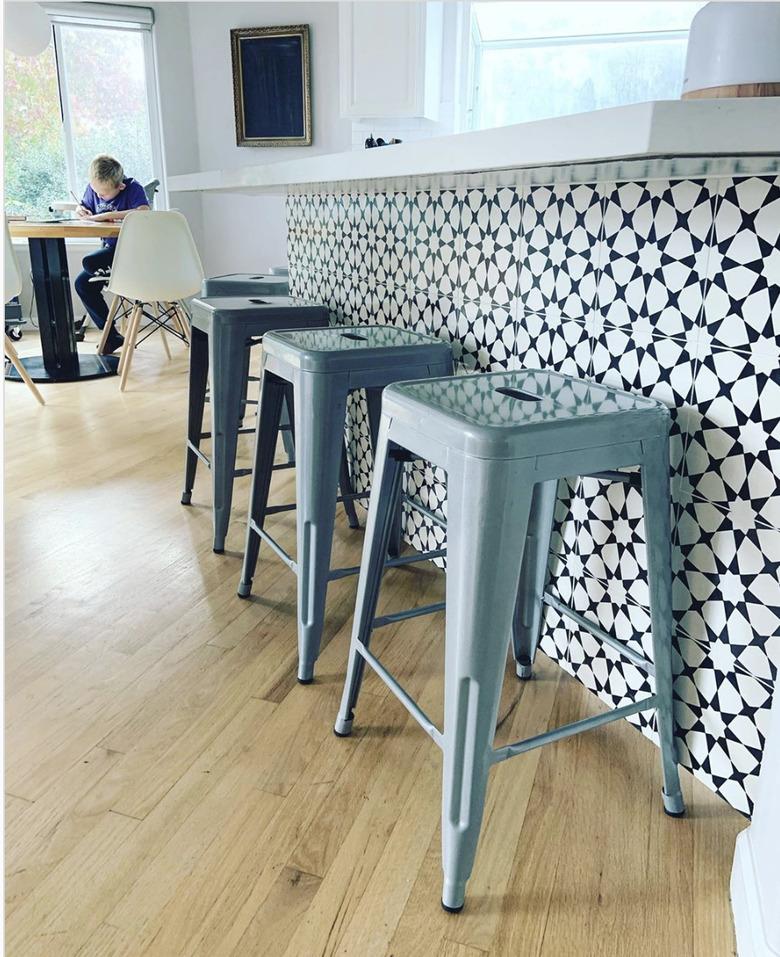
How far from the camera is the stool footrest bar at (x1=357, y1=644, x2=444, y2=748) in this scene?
1.08 meters

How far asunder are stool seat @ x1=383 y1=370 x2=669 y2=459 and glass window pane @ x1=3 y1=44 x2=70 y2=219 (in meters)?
5.27

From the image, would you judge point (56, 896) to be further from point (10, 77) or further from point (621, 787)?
point (10, 77)

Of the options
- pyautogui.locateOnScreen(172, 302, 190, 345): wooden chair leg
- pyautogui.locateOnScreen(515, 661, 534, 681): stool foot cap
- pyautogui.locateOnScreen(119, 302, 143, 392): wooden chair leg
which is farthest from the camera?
pyautogui.locateOnScreen(172, 302, 190, 345): wooden chair leg

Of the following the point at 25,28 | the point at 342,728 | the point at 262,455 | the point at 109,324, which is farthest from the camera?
the point at 109,324

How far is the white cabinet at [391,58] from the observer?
4.06 m

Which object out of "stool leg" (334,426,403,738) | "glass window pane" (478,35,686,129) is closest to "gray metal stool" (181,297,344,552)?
"stool leg" (334,426,403,738)

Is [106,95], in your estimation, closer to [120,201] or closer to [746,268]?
[120,201]

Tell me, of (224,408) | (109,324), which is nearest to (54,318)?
(109,324)

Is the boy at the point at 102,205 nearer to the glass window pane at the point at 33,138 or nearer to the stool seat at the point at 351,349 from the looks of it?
the glass window pane at the point at 33,138

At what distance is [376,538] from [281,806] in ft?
1.53

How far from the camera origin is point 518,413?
1.04m

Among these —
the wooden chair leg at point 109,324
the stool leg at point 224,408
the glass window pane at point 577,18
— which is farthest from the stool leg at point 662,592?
the wooden chair leg at point 109,324

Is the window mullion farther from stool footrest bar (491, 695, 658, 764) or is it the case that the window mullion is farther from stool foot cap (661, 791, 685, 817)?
stool foot cap (661, 791, 685, 817)

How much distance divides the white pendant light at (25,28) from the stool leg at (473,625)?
2758mm
